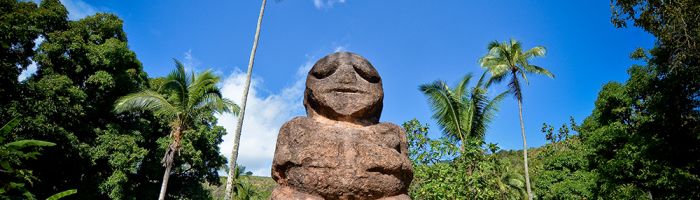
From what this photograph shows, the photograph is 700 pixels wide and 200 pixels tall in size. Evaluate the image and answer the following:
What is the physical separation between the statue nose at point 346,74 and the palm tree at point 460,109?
10117 mm

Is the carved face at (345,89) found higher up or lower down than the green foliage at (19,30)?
lower down

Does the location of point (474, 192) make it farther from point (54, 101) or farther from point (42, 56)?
point (42, 56)

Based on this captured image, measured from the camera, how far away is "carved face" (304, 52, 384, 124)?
572 centimetres

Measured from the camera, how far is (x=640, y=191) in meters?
14.7

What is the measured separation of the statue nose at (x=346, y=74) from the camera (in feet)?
19.0

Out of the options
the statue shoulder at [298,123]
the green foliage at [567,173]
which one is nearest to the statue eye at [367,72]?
the statue shoulder at [298,123]

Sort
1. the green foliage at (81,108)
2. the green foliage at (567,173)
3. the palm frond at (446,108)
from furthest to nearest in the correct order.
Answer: the green foliage at (567,173) < the palm frond at (446,108) < the green foliage at (81,108)

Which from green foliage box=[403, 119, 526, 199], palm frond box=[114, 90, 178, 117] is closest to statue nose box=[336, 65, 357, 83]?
green foliage box=[403, 119, 526, 199]

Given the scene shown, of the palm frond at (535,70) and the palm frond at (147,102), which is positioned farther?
the palm frond at (535,70)

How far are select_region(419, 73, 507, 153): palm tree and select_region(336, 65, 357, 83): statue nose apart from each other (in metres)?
10.1

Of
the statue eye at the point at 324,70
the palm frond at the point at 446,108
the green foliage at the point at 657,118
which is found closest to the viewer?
the statue eye at the point at 324,70

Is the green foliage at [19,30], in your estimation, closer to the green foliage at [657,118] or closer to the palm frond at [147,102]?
the palm frond at [147,102]

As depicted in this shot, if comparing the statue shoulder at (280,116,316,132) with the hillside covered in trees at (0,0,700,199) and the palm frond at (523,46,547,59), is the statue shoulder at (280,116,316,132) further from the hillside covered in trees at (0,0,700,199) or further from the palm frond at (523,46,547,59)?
the palm frond at (523,46,547,59)

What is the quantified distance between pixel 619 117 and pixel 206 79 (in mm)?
15248
